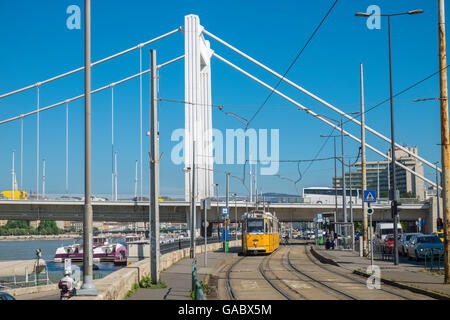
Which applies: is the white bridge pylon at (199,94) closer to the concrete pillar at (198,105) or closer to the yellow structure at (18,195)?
the concrete pillar at (198,105)

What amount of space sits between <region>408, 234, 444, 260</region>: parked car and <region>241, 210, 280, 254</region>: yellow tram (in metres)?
11.0

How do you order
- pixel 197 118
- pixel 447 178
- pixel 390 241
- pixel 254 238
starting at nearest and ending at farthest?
pixel 447 178, pixel 390 241, pixel 254 238, pixel 197 118

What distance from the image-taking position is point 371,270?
2459 cm

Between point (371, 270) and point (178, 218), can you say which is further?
point (178, 218)

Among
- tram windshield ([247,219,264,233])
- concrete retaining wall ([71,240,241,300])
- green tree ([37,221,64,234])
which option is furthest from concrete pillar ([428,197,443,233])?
green tree ([37,221,64,234])

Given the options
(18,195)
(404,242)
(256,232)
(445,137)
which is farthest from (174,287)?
(18,195)

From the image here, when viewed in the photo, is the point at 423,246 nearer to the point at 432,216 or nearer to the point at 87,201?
the point at 87,201

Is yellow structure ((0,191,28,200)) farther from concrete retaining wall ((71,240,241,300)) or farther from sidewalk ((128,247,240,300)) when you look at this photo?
concrete retaining wall ((71,240,241,300))

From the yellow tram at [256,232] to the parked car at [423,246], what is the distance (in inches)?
433

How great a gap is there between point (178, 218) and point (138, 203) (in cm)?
773

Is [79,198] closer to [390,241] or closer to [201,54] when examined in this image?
[201,54]

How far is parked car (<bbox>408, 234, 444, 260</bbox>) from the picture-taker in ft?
104

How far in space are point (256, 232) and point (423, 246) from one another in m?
13.5
